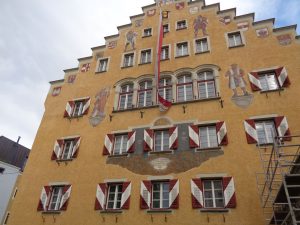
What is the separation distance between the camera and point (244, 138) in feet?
41.6

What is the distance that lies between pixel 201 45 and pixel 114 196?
10.6 m

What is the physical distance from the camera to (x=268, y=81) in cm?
1431

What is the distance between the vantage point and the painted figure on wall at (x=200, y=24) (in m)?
18.0

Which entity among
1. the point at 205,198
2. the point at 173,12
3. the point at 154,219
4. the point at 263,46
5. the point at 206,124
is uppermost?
the point at 173,12

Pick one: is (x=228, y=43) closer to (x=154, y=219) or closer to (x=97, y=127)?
(x=97, y=127)

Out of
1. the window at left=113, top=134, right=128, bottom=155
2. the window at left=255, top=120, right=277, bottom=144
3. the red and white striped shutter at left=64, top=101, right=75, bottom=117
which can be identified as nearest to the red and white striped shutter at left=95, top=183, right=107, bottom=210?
the window at left=113, top=134, right=128, bottom=155

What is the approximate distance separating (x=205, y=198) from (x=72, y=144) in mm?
8459

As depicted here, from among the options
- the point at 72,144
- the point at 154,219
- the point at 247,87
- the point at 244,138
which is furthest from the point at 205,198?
the point at 72,144

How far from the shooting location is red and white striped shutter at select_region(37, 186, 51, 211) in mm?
14062

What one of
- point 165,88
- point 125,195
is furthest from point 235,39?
point 125,195

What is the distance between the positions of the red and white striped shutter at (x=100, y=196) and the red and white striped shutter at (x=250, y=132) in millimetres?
7274

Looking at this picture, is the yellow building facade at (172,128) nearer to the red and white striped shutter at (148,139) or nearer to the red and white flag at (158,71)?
the red and white striped shutter at (148,139)

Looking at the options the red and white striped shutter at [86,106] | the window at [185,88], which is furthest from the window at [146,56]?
the red and white striped shutter at [86,106]

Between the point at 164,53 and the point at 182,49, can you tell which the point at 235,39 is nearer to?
the point at 182,49
